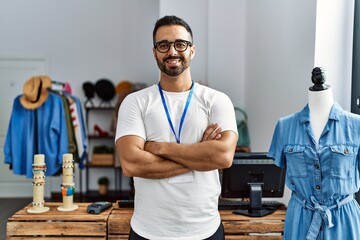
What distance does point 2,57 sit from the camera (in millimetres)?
5770

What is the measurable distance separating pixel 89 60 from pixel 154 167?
15.6ft

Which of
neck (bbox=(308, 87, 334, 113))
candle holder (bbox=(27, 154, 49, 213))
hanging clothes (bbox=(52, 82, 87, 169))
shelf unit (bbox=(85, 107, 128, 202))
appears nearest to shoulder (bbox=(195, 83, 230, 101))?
neck (bbox=(308, 87, 334, 113))

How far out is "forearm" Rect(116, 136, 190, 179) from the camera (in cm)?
152

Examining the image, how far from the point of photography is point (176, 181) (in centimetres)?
154

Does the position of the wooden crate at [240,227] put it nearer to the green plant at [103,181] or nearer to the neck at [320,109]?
the neck at [320,109]

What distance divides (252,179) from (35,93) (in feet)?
10.0

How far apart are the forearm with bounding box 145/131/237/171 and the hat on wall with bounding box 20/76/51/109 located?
3.16 m

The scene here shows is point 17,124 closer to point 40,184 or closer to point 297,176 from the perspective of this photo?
point 40,184

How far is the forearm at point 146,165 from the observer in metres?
1.52

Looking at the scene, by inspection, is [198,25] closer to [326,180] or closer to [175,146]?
[175,146]

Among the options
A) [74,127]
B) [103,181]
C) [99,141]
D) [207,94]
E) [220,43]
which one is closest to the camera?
[207,94]

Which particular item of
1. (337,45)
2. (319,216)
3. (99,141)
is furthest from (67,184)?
(99,141)

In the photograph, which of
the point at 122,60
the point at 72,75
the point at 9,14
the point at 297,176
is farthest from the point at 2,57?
the point at 297,176

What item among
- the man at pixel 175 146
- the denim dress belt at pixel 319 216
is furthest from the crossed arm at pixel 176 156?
the denim dress belt at pixel 319 216
